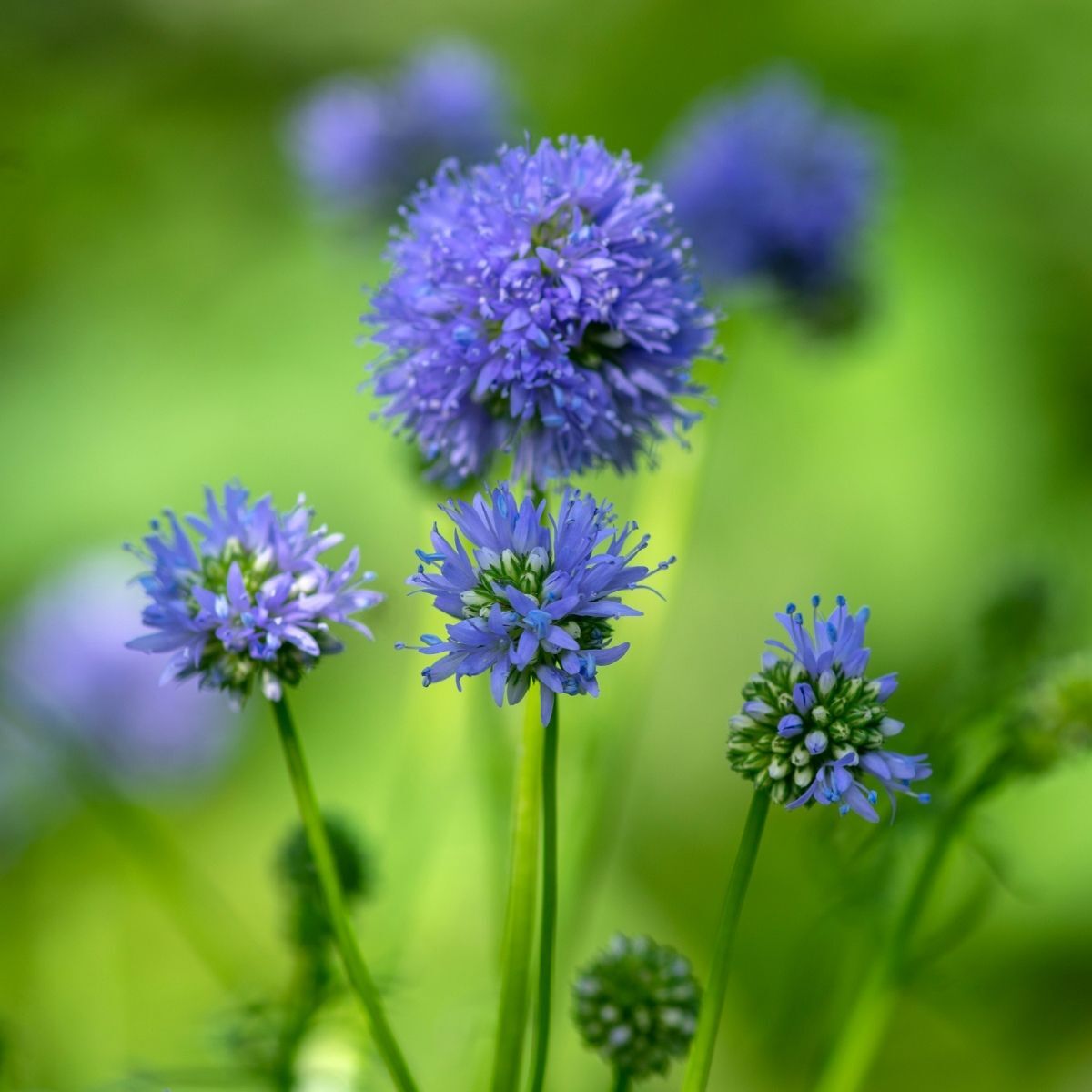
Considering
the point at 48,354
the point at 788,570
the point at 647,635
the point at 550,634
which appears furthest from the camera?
the point at 48,354

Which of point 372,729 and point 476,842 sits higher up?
point 372,729

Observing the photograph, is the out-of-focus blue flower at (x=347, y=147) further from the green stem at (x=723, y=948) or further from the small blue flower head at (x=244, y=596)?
the green stem at (x=723, y=948)

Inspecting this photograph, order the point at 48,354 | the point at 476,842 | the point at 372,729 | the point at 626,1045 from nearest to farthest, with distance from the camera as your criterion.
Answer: the point at 626,1045 → the point at 476,842 → the point at 372,729 → the point at 48,354

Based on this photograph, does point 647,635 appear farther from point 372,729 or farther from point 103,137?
point 103,137

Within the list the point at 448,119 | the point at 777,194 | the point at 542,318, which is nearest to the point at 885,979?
the point at 542,318

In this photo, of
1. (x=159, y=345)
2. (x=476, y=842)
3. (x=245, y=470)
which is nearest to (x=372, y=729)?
(x=476, y=842)

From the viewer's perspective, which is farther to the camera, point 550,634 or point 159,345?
point 159,345

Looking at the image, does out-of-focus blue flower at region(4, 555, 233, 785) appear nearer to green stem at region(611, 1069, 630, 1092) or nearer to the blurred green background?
the blurred green background
